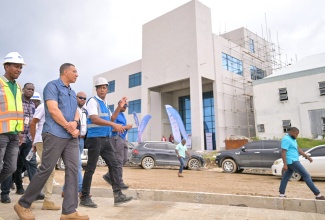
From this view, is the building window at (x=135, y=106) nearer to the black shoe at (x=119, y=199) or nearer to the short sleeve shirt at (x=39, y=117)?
the short sleeve shirt at (x=39, y=117)

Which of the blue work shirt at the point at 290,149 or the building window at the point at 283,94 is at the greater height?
the building window at the point at 283,94

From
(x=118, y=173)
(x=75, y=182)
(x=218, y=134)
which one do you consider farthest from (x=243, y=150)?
(x=218, y=134)

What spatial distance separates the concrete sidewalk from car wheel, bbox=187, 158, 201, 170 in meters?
9.76

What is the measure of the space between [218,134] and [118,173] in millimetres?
22452

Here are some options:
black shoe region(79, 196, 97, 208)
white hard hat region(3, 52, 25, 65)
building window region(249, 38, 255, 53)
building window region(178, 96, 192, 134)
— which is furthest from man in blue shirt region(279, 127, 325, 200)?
building window region(249, 38, 255, 53)

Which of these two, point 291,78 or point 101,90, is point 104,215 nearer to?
point 101,90

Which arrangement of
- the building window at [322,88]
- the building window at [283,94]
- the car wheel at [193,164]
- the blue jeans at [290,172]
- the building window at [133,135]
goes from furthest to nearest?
the building window at [133,135] → the building window at [283,94] → the building window at [322,88] → the car wheel at [193,164] → the blue jeans at [290,172]

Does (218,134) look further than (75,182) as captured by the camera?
Yes

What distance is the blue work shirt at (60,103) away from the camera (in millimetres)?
3213

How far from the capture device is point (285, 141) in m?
5.56

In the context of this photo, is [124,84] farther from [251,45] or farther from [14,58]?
[14,58]

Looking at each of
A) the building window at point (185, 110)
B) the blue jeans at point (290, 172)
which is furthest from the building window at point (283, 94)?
the blue jeans at point (290, 172)

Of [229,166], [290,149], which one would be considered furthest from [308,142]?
[290,149]

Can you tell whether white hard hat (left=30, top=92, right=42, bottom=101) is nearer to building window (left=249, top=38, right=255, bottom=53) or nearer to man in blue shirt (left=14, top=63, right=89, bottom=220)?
man in blue shirt (left=14, top=63, right=89, bottom=220)
